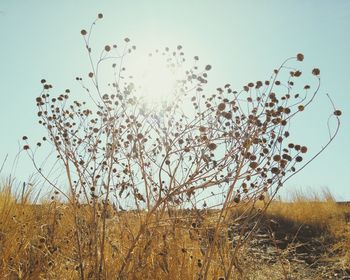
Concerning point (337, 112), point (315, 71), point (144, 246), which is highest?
point (315, 71)

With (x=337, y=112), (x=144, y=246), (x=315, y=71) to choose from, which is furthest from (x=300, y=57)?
(x=144, y=246)

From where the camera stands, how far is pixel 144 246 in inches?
113

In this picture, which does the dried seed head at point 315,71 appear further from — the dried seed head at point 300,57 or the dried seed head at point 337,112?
the dried seed head at point 337,112

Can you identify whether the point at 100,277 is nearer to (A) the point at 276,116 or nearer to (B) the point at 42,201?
(A) the point at 276,116

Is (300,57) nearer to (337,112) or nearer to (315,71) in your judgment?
(315,71)

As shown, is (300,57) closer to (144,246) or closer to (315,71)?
(315,71)

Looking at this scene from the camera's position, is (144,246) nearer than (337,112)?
No

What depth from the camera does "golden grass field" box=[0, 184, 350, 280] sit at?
9.61 ft

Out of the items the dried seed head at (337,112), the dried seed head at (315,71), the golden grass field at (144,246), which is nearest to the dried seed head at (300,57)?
the dried seed head at (315,71)

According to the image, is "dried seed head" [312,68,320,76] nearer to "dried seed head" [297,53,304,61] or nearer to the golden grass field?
"dried seed head" [297,53,304,61]

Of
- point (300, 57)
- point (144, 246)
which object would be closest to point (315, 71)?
point (300, 57)

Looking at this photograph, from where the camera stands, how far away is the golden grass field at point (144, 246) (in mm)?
2930

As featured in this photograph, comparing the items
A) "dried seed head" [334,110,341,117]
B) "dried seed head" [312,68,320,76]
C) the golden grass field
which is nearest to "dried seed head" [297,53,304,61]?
"dried seed head" [312,68,320,76]

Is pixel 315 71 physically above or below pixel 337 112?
above
